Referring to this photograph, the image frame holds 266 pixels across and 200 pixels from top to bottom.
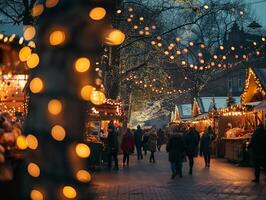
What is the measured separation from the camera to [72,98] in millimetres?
2570

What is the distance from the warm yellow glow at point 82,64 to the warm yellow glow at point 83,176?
1.61 feet

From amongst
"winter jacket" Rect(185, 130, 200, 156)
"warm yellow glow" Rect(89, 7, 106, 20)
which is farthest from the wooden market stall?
"warm yellow glow" Rect(89, 7, 106, 20)

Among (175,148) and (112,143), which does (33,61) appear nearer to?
(175,148)

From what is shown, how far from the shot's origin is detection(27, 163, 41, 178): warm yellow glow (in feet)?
8.42

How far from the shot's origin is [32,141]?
2582 mm

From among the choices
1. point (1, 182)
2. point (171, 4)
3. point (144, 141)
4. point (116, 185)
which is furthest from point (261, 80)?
point (1, 182)

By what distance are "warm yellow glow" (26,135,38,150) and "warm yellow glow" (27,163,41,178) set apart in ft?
0.27

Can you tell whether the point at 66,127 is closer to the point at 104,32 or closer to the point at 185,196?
the point at 104,32

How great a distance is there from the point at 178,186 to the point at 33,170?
13.1m

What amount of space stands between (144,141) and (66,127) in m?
29.0

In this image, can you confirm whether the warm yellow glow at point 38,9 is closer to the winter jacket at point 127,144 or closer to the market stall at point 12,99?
the market stall at point 12,99

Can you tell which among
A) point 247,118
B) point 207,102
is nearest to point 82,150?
point 247,118

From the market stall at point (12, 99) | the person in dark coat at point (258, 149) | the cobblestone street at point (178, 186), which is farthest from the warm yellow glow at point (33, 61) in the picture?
the person in dark coat at point (258, 149)

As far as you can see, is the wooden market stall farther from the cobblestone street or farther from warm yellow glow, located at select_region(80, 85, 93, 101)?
warm yellow glow, located at select_region(80, 85, 93, 101)
